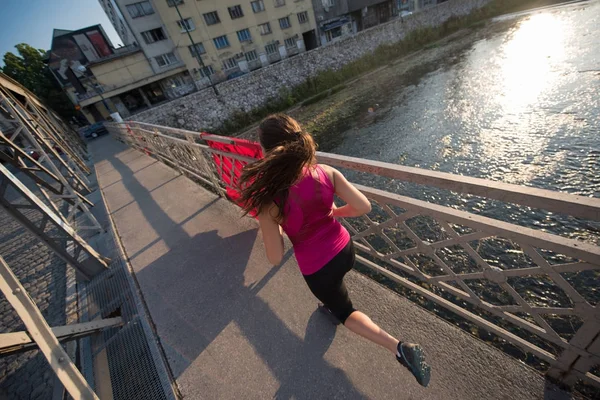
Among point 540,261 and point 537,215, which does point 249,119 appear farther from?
point 540,261

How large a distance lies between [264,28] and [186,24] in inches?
327

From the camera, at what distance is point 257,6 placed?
2702 centimetres

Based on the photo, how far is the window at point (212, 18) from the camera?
82.1 feet

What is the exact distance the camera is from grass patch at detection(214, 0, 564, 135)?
1912cm

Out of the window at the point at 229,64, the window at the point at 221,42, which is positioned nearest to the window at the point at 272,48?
the window at the point at 229,64

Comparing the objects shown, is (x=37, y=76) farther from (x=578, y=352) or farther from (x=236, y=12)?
(x=578, y=352)

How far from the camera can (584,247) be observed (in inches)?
48.3

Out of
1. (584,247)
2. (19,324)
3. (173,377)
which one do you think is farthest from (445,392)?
(19,324)

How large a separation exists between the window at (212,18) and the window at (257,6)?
14.0 ft

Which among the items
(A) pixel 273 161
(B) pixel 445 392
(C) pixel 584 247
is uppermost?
(A) pixel 273 161

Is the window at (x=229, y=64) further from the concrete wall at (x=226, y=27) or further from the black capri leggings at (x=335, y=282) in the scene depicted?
the black capri leggings at (x=335, y=282)

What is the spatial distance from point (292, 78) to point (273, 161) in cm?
2153

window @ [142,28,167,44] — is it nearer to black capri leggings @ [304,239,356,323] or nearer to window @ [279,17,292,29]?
window @ [279,17,292,29]

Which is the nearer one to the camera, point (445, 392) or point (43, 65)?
point (445, 392)
